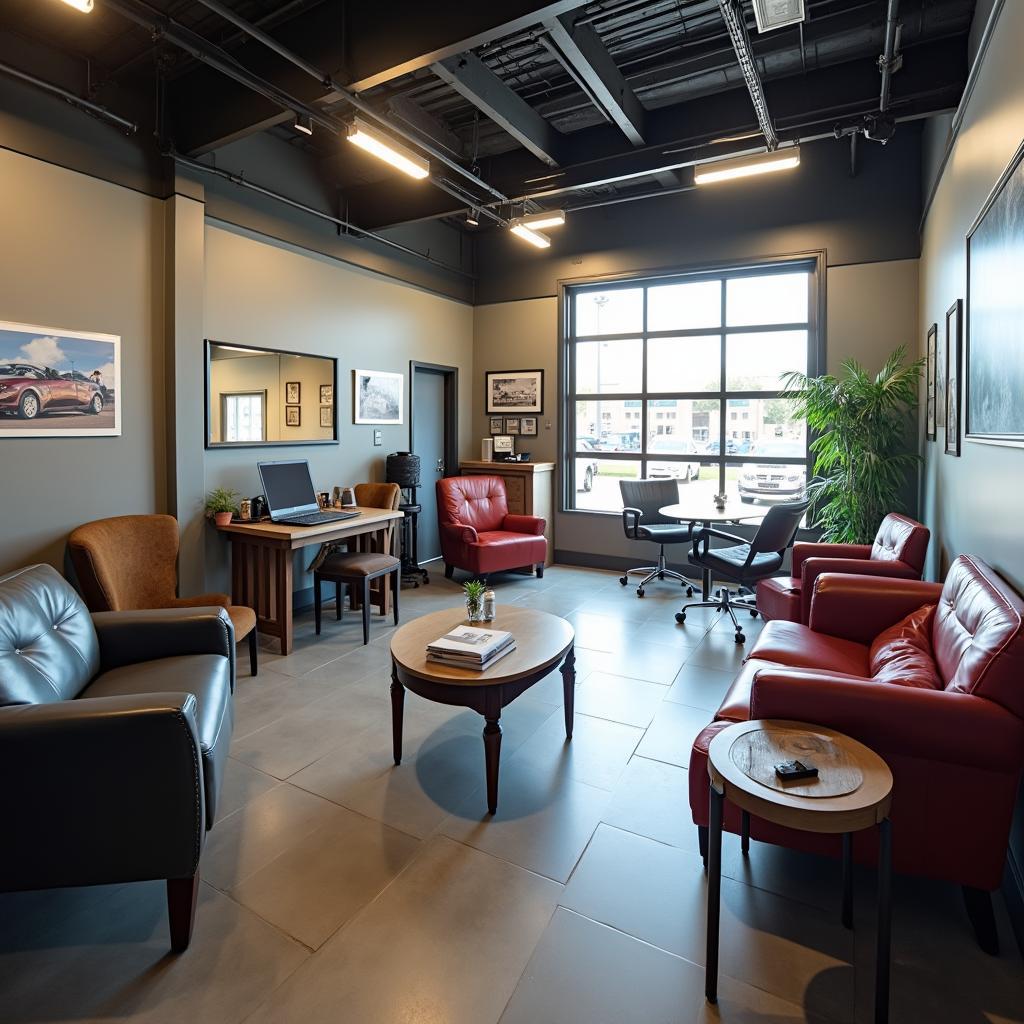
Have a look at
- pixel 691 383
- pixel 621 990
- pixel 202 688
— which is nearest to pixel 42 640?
pixel 202 688

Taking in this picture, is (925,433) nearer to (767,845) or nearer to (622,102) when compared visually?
(622,102)

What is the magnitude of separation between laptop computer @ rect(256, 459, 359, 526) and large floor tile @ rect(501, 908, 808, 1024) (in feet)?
10.4

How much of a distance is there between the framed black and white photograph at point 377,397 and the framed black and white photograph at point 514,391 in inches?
52.1

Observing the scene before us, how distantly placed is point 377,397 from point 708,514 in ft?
10.4

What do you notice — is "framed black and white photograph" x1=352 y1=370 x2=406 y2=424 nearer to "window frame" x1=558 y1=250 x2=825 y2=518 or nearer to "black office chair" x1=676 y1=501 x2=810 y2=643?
"window frame" x1=558 y1=250 x2=825 y2=518

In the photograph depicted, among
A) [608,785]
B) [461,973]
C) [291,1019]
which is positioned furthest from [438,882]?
[608,785]

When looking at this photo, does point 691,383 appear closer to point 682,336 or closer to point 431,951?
point 682,336

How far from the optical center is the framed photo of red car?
11.2 feet

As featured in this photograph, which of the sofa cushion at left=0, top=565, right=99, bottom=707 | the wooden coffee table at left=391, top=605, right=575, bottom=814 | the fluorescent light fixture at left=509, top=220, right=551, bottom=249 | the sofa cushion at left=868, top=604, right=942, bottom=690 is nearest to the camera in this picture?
the sofa cushion at left=0, top=565, right=99, bottom=707

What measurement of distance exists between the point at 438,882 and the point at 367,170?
211 inches

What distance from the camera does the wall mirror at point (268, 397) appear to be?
4520 millimetres

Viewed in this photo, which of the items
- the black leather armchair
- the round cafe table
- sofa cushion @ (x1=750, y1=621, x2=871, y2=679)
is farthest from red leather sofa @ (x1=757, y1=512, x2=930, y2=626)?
the black leather armchair

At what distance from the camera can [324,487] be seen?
5.46 metres

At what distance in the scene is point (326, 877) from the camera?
2.09 metres
